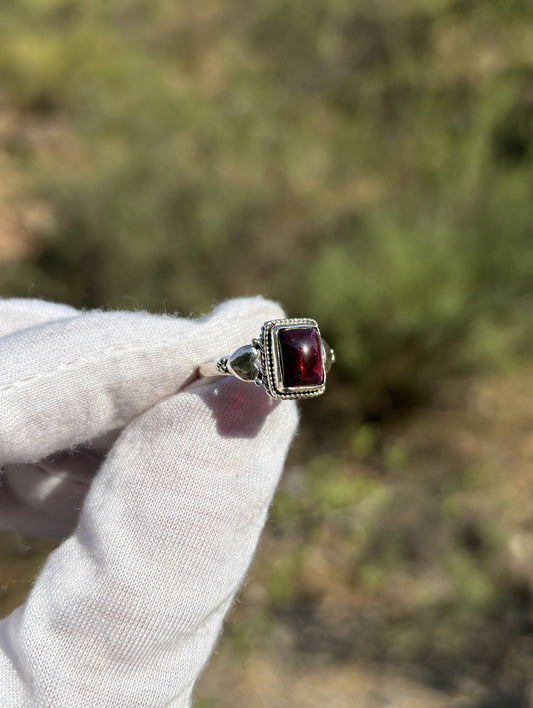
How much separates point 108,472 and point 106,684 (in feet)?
0.94

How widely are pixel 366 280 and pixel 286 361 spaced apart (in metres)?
2.41

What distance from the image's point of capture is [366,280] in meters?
3.16

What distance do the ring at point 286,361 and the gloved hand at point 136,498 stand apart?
0.29 feet

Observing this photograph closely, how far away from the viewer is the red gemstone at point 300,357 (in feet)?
2.74

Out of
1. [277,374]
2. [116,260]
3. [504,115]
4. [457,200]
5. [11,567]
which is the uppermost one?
[277,374]

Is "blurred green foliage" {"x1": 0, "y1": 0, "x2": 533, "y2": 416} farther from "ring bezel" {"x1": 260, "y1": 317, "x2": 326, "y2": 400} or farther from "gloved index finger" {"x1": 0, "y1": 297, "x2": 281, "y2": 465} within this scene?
"ring bezel" {"x1": 260, "y1": 317, "x2": 326, "y2": 400}

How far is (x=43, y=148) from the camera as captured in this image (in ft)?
20.6

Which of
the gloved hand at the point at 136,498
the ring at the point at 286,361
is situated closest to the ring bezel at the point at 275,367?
the ring at the point at 286,361

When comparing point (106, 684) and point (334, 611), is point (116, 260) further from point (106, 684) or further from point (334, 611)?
point (106, 684)

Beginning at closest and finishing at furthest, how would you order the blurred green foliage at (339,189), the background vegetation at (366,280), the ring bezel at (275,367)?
1. the ring bezel at (275,367)
2. the background vegetation at (366,280)
3. the blurred green foliage at (339,189)

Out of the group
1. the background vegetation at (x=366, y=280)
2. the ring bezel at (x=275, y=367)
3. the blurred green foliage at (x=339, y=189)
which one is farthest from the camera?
the blurred green foliage at (x=339, y=189)

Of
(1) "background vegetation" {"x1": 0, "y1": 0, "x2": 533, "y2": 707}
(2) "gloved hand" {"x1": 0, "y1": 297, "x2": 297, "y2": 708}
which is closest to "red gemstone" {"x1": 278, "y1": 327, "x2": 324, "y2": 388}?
(2) "gloved hand" {"x1": 0, "y1": 297, "x2": 297, "y2": 708}

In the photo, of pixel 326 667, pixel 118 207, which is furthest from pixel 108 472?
pixel 118 207

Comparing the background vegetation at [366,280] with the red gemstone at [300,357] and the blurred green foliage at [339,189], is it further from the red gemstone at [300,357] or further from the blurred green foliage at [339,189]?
the red gemstone at [300,357]
